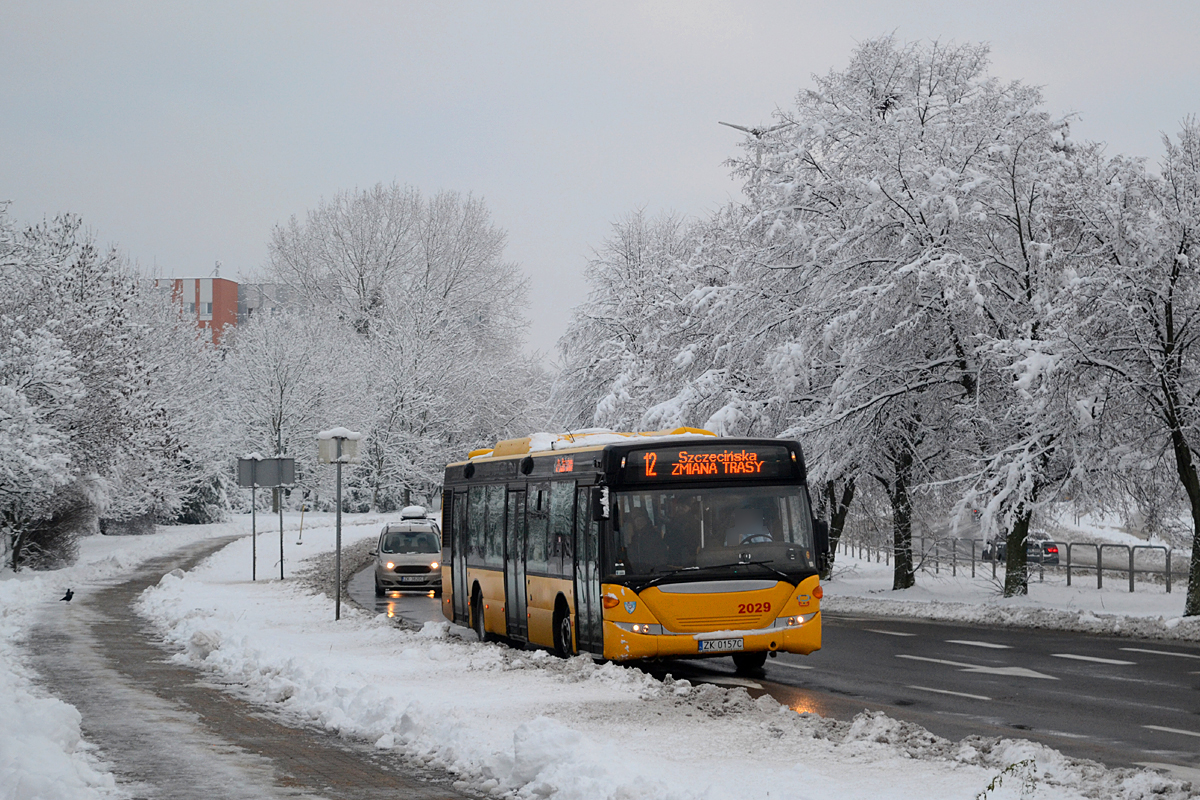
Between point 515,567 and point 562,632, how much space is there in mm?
2262

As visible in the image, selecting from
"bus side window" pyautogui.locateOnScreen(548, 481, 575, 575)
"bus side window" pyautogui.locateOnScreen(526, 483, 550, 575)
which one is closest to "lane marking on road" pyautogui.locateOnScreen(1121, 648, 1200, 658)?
"bus side window" pyautogui.locateOnScreen(548, 481, 575, 575)

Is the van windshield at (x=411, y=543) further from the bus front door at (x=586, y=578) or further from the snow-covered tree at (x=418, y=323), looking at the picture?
the snow-covered tree at (x=418, y=323)

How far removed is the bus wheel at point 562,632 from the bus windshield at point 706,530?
5.73 feet

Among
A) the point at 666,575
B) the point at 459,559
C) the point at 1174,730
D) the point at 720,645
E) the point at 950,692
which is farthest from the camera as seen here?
the point at 459,559

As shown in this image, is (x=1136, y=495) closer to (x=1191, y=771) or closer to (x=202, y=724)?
(x=1191, y=771)

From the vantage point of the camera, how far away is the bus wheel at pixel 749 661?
51.8 feet

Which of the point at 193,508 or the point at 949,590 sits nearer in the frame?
the point at 949,590

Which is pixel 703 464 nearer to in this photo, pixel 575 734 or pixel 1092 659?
pixel 1092 659

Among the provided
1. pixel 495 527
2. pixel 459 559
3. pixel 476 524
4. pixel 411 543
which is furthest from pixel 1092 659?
pixel 411 543

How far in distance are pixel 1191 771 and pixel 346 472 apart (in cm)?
6506

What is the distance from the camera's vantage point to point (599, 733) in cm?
1002

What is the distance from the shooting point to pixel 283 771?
9305mm

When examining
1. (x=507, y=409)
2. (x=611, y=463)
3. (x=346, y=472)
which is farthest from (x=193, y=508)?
(x=611, y=463)

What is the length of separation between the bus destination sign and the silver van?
1580 cm
